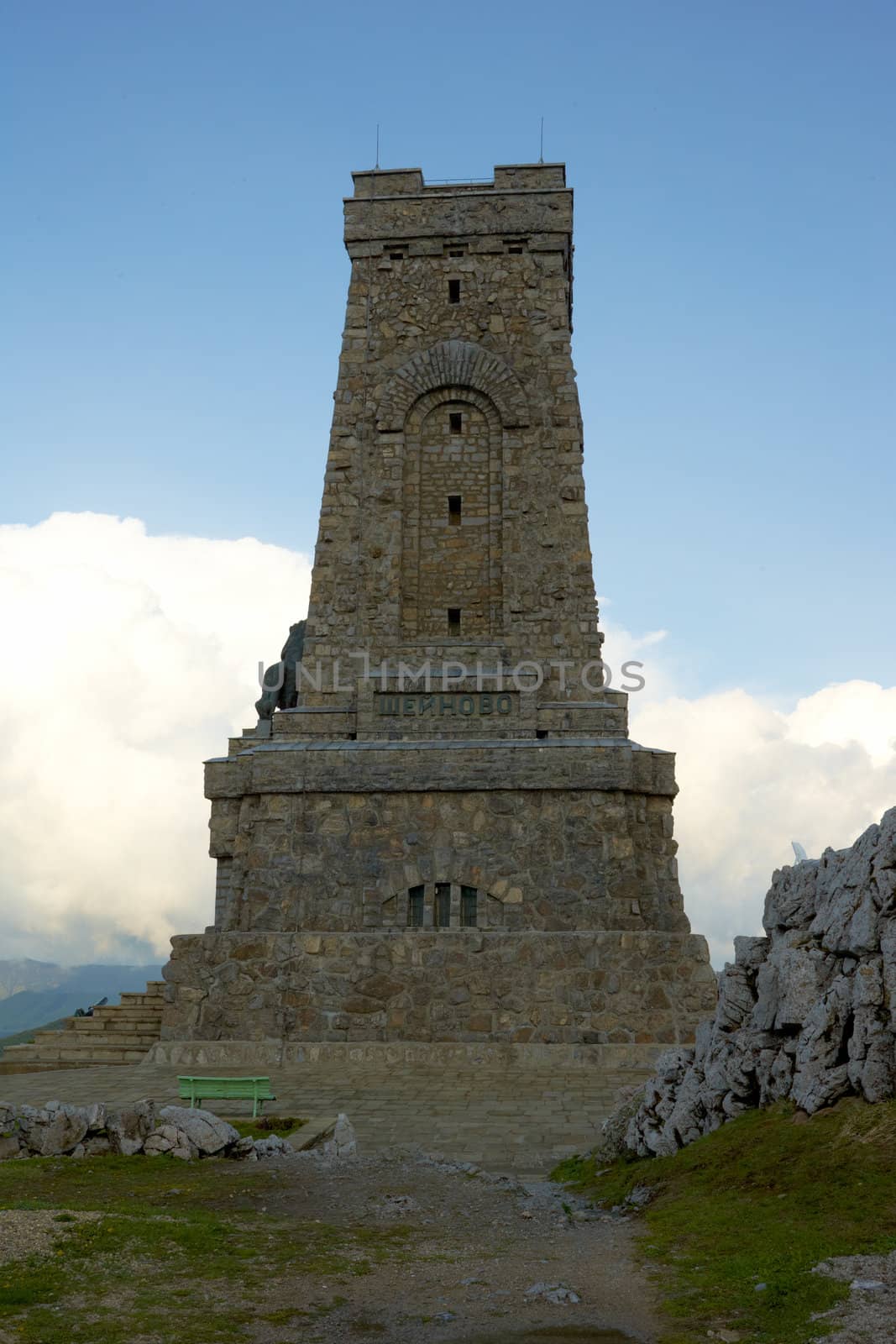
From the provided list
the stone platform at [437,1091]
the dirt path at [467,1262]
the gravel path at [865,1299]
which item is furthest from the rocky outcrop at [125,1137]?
the gravel path at [865,1299]

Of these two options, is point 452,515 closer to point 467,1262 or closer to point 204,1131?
point 204,1131

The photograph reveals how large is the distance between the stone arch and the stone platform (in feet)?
39.9

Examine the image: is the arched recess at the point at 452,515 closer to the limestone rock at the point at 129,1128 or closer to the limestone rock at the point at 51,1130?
the limestone rock at the point at 129,1128

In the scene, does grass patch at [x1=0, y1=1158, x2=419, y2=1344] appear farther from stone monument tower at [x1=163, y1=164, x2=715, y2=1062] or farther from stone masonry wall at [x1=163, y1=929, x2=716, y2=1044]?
stone monument tower at [x1=163, y1=164, x2=715, y2=1062]

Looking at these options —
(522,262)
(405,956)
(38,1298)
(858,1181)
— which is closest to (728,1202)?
(858,1181)

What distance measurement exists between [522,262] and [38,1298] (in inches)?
862

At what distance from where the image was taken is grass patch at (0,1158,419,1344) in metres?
5.88

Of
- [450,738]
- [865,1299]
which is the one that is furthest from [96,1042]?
[865,1299]

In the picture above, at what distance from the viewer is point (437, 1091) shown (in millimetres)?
15664

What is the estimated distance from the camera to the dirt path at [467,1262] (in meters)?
5.94

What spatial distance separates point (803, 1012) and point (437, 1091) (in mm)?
7935

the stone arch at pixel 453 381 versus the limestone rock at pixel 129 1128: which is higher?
the stone arch at pixel 453 381

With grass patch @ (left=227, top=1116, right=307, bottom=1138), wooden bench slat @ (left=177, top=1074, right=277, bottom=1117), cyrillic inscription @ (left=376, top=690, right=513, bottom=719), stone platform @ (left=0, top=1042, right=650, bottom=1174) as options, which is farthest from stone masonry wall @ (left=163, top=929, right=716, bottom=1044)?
grass patch @ (left=227, top=1116, right=307, bottom=1138)

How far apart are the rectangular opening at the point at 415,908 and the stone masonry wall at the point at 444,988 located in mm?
985
